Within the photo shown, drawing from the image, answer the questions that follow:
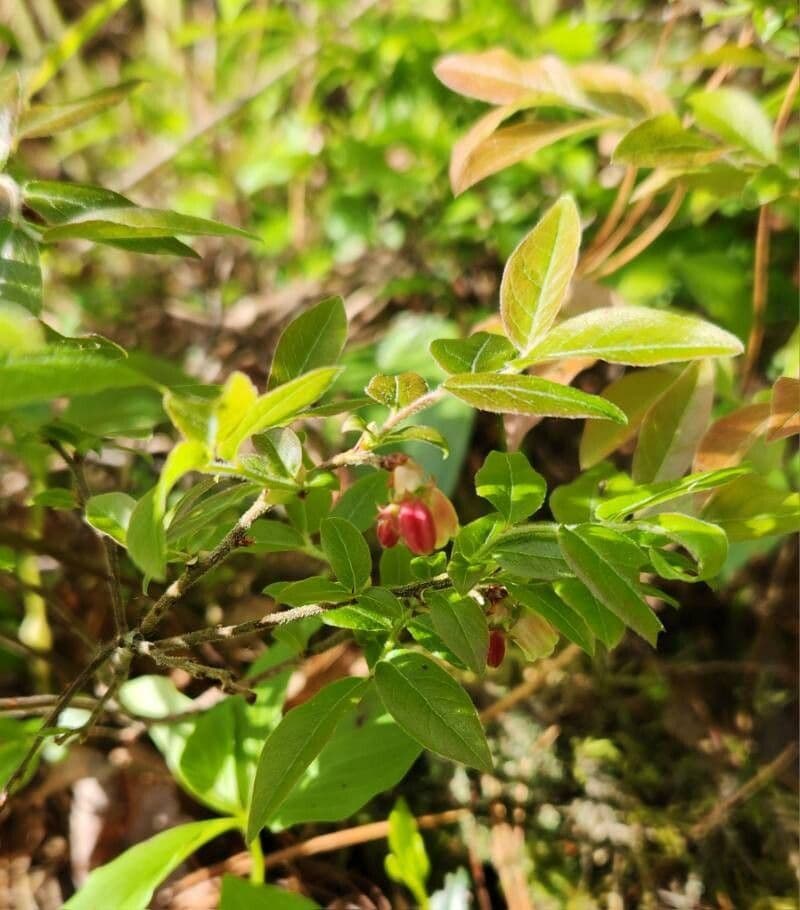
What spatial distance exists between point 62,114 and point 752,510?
60 cm

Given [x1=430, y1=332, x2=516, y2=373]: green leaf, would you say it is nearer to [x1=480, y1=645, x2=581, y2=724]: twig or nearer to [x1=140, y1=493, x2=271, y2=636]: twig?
[x1=140, y1=493, x2=271, y2=636]: twig

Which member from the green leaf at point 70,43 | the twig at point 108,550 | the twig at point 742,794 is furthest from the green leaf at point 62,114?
the twig at point 742,794

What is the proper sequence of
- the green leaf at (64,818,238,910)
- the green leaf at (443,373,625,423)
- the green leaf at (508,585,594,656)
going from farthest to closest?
the green leaf at (64,818,238,910) → the green leaf at (508,585,594,656) → the green leaf at (443,373,625,423)

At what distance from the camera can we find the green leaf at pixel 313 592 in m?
0.54

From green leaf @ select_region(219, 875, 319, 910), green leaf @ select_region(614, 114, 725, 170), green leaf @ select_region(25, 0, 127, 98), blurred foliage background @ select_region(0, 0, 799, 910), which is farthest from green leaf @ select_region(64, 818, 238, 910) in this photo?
green leaf @ select_region(25, 0, 127, 98)

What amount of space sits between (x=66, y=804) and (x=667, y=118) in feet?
3.37

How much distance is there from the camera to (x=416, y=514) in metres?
0.54

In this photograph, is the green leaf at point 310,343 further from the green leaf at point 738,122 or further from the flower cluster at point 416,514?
the green leaf at point 738,122

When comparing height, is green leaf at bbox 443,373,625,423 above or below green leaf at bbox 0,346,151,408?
below

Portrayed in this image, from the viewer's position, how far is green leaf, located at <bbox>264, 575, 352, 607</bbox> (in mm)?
541

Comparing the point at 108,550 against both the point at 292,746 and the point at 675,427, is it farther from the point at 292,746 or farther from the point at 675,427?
the point at 675,427

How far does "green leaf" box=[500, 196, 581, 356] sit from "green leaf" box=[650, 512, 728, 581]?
0.15 meters

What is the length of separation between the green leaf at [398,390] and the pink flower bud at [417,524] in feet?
0.22

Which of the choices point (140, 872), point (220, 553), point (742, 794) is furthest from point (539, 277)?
point (742, 794)
